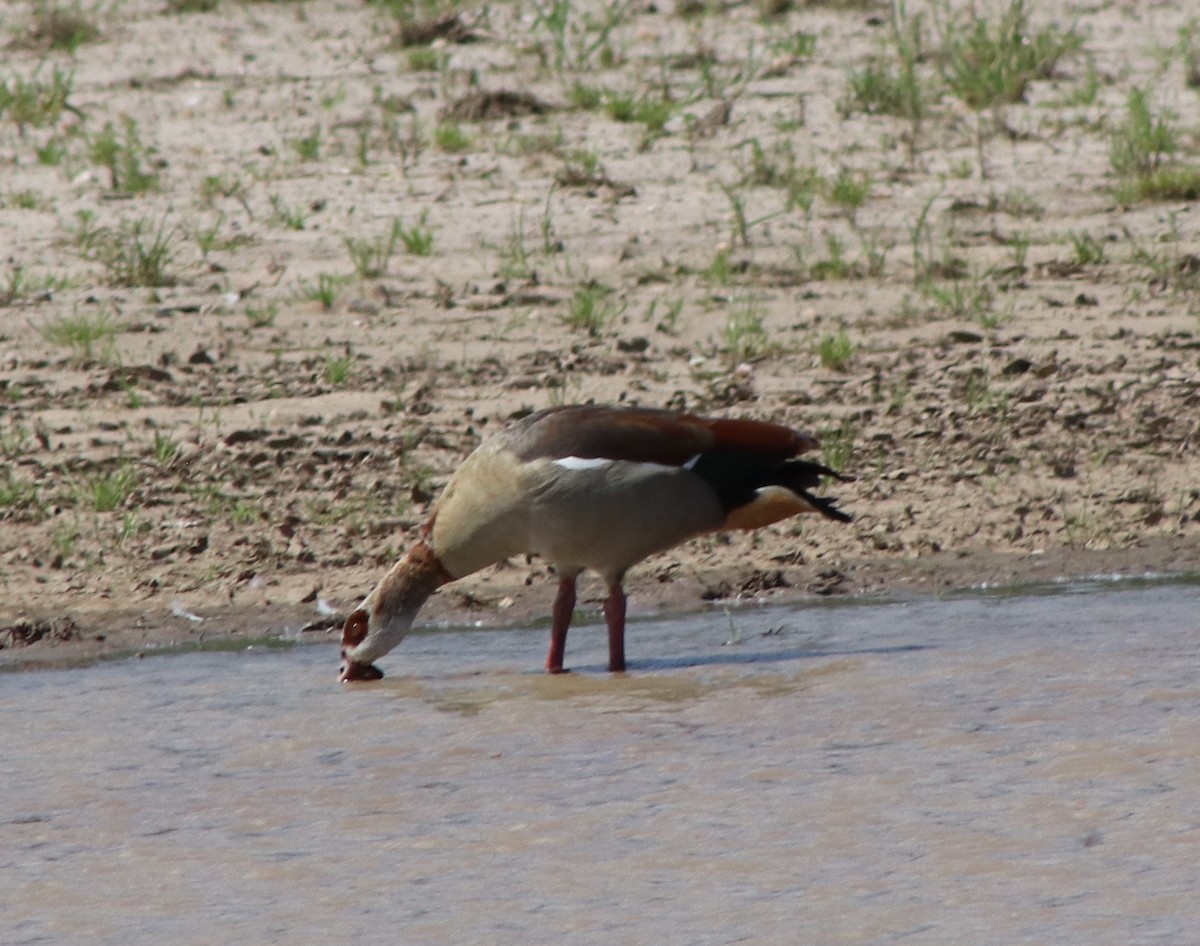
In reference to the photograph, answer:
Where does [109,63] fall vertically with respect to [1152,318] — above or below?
above

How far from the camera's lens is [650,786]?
4.87 m

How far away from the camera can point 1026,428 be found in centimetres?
765

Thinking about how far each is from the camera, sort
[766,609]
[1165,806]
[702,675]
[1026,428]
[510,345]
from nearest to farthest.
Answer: [1165,806]
[702,675]
[766,609]
[1026,428]
[510,345]

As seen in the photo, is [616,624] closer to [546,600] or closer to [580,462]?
Answer: [580,462]

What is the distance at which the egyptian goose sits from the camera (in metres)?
5.67

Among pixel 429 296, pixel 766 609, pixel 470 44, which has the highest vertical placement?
pixel 470 44

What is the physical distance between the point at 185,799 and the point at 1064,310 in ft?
16.0

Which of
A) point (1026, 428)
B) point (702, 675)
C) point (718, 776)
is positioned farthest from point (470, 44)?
point (718, 776)

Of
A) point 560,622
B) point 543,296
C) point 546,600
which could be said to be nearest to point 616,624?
point 560,622

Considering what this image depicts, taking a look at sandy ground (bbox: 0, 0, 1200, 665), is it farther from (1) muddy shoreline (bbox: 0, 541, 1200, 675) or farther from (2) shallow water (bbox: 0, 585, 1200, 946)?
(2) shallow water (bbox: 0, 585, 1200, 946)

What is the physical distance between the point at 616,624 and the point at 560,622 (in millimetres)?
150

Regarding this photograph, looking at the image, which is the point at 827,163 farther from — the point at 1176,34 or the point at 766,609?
the point at 766,609

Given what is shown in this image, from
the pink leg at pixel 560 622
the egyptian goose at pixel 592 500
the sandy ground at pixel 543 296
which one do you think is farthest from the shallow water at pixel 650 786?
the sandy ground at pixel 543 296

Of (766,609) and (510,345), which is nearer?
(766,609)
